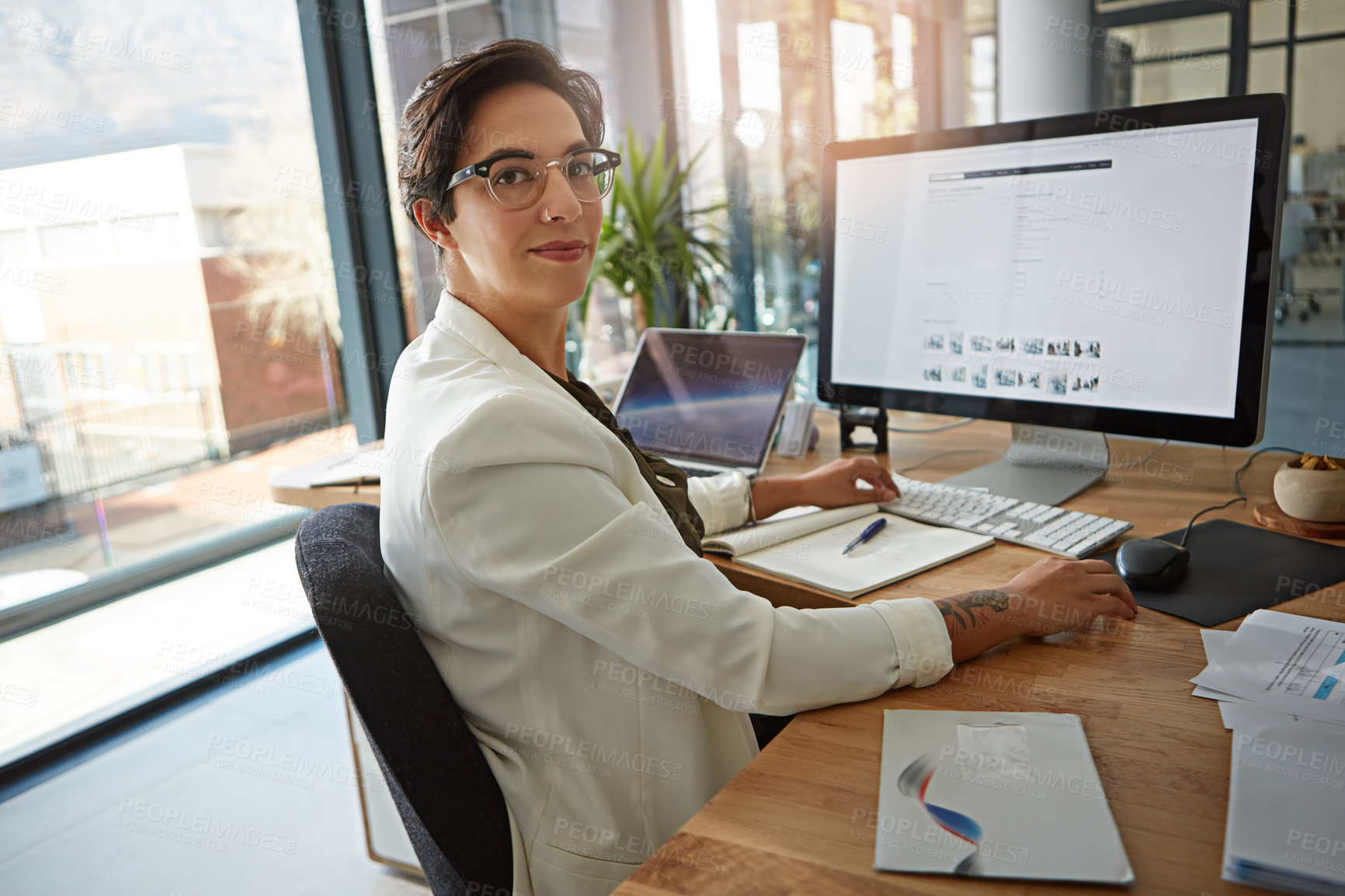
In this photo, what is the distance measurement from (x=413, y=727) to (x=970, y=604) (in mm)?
606

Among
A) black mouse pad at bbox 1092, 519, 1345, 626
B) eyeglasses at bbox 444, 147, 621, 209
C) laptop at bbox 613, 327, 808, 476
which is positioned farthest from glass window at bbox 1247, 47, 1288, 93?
eyeglasses at bbox 444, 147, 621, 209

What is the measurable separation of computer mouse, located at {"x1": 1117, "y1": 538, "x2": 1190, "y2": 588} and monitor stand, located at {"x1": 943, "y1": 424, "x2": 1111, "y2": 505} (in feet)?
1.15

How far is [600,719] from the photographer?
96 centimetres

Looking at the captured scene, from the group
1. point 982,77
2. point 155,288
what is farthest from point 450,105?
point 982,77

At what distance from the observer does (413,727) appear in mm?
918

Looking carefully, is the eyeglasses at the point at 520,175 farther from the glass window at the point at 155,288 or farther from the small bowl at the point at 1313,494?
the glass window at the point at 155,288

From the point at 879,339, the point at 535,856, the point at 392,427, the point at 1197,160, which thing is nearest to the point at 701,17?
the point at 879,339

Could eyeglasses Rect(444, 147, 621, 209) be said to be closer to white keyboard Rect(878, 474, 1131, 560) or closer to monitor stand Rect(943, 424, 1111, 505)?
white keyboard Rect(878, 474, 1131, 560)

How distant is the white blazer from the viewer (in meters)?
0.88

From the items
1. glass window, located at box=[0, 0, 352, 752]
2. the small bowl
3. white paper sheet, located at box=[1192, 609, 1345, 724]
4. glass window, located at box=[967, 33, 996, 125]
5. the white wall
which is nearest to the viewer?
white paper sheet, located at box=[1192, 609, 1345, 724]

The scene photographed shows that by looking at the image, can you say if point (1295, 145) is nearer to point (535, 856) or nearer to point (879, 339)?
point (879, 339)

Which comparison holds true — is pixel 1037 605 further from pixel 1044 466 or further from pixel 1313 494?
pixel 1044 466

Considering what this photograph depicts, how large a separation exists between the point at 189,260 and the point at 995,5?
351 centimetres

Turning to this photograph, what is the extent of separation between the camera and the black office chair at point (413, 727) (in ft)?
2.98
